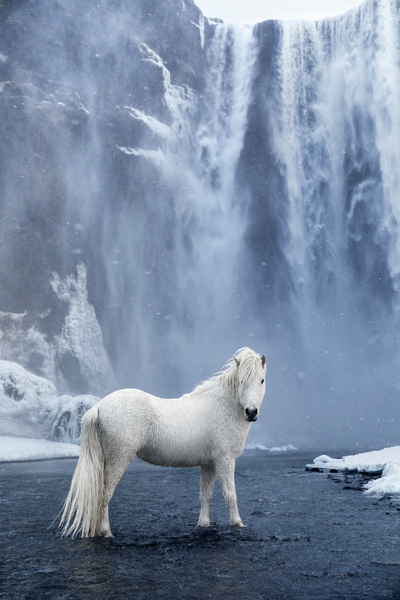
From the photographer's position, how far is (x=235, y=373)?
618cm

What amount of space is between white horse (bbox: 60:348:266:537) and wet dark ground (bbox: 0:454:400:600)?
0.42 m

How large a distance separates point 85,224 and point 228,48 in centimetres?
2965

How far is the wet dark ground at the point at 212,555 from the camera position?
11.5 ft

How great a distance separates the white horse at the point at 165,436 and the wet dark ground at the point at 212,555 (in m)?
0.42

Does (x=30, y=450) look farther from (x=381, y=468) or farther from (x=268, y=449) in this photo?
(x=268, y=449)

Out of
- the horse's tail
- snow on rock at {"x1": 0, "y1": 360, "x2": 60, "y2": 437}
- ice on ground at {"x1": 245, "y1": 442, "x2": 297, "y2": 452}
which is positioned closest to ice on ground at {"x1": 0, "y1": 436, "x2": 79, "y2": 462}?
snow on rock at {"x1": 0, "y1": 360, "x2": 60, "y2": 437}

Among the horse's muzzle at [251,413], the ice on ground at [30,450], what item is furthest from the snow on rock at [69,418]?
the horse's muzzle at [251,413]

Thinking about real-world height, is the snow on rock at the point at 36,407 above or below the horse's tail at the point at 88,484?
above

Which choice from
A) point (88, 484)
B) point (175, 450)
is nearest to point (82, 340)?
point (175, 450)

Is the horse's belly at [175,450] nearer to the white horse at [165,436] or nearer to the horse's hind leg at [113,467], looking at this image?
the white horse at [165,436]

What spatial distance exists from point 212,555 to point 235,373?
88.5 inches

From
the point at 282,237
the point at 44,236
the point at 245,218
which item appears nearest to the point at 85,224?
the point at 44,236

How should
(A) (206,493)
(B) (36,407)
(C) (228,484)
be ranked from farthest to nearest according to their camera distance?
(B) (36,407)
(A) (206,493)
(C) (228,484)

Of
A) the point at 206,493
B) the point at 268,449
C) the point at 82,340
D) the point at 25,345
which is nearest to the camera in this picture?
the point at 206,493
